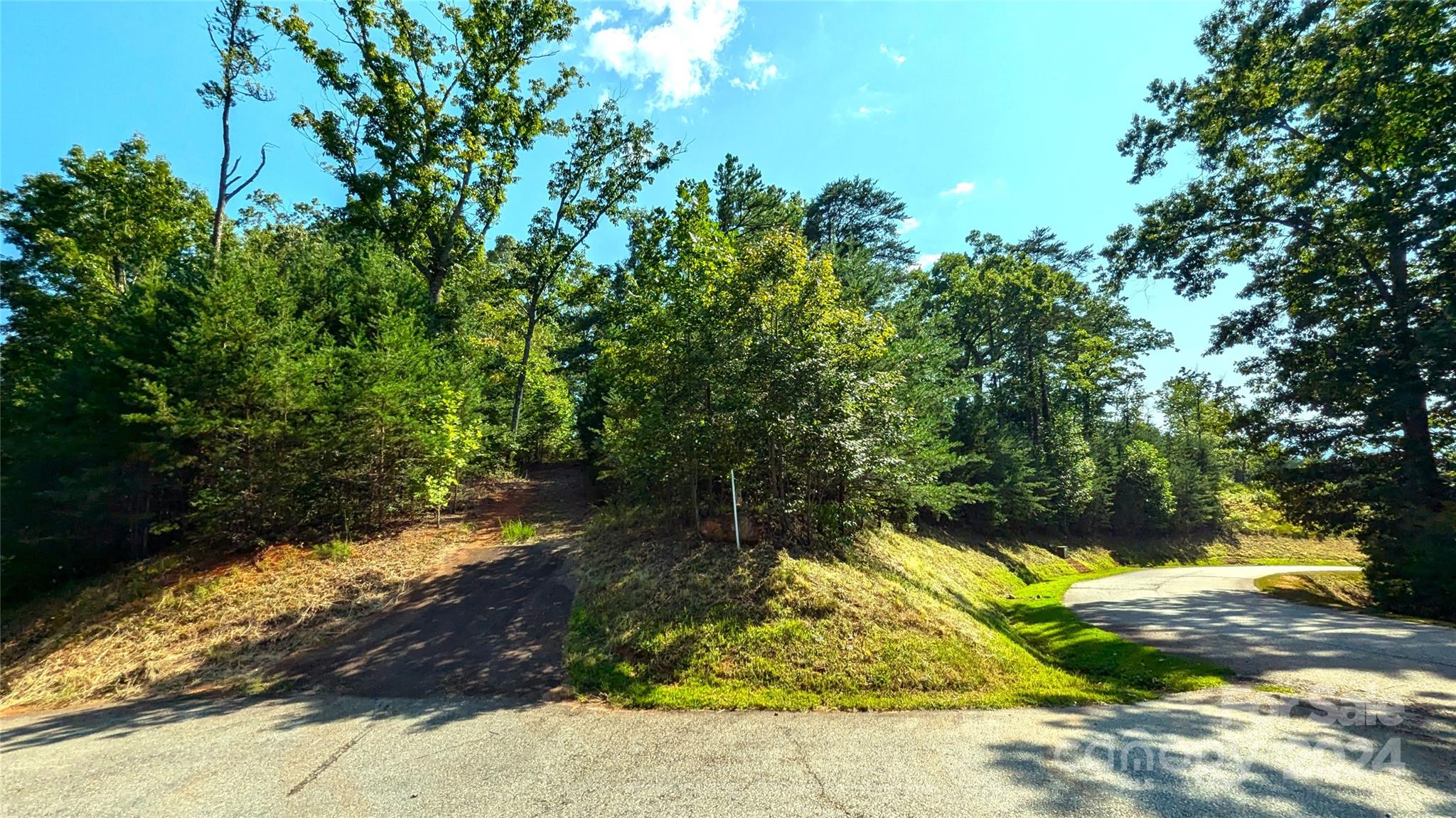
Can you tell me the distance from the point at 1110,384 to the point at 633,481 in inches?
1562

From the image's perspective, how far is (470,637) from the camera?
6.64m

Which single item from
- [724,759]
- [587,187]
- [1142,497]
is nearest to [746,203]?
[587,187]

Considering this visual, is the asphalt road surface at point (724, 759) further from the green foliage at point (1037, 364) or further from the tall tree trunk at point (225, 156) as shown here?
the green foliage at point (1037, 364)

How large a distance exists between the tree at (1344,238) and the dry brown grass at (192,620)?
19.4 meters

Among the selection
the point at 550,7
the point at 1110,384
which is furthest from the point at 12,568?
the point at 1110,384

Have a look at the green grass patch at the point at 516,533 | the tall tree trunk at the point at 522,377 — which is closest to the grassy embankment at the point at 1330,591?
the green grass patch at the point at 516,533

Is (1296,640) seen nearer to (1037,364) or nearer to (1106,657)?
(1106,657)

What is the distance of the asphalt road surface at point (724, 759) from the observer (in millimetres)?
3338

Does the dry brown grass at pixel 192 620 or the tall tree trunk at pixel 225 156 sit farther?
the tall tree trunk at pixel 225 156

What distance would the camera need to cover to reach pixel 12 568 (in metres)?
9.16

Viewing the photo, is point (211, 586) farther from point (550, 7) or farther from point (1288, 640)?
point (550, 7)

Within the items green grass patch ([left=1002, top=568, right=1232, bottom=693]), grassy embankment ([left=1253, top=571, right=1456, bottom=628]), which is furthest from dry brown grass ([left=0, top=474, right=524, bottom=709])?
grassy embankment ([left=1253, top=571, right=1456, bottom=628])

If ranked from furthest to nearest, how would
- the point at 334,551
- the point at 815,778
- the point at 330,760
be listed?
the point at 334,551, the point at 330,760, the point at 815,778

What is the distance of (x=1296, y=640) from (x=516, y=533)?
43.6 ft
